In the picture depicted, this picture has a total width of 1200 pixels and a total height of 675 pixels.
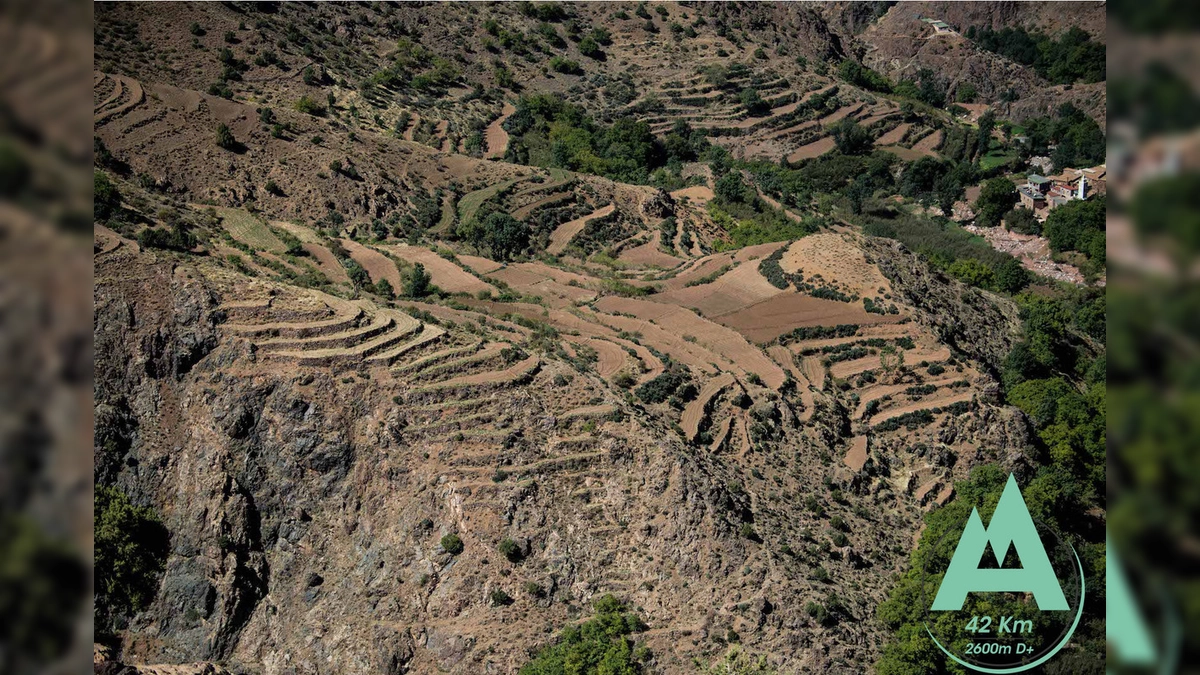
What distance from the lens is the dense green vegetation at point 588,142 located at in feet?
234

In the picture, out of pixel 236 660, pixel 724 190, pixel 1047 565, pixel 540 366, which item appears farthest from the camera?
pixel 724 190

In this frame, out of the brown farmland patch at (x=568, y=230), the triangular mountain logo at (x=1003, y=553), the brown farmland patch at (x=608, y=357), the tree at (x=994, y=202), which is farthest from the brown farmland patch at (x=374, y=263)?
the tree at (x=994, y=202)

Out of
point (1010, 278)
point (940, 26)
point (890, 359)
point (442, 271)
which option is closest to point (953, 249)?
point (1010, 278)

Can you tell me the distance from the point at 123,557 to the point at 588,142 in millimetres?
47782

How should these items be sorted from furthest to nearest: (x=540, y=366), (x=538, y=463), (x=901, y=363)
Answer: (x=901, y=363) < (x=540, y=366) < (x=538, y=463)

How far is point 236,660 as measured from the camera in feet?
106

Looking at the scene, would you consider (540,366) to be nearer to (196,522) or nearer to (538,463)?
(538,463)

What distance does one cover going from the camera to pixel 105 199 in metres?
41.0

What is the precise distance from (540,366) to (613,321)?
9.13 metres

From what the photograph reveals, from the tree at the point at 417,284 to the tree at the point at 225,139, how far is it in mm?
16321

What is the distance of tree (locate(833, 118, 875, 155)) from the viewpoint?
8300 cm
